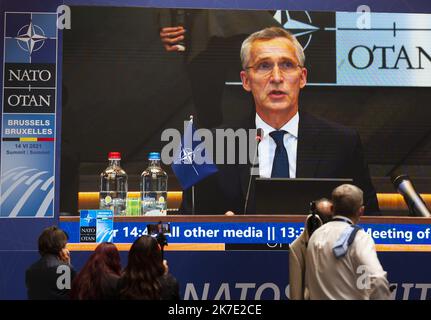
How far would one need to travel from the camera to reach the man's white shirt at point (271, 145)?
6.46 meters

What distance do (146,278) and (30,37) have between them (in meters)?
3.22

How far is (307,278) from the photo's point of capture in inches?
159

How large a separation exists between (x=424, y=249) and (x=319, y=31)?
2.09 m

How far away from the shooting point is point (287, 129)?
6609 millimetres

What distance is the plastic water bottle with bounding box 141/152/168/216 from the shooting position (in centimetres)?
638

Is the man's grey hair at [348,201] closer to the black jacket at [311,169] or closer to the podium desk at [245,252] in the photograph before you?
the podium desk at [245,252]

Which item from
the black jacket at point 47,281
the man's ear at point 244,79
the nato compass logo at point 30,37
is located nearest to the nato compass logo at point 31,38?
the nato compass logo at point 30,37

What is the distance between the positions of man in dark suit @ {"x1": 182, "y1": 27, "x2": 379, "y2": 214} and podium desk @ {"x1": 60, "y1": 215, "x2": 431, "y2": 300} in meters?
0.39

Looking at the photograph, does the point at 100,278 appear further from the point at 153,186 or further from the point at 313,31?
the point at 313,31

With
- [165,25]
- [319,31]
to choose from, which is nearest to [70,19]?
[165,25]

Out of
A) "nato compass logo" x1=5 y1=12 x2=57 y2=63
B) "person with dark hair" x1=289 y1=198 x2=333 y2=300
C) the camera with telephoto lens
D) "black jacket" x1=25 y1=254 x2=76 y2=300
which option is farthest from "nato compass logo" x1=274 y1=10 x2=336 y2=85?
"black jacket" x1=25 y1=254 x2=76 y2=300

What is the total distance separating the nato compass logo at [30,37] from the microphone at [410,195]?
3154 millimetres

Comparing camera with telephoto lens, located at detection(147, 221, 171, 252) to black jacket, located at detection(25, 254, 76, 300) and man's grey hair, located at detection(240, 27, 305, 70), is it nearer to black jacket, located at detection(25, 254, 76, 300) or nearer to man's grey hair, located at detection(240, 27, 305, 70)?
black jacket, located at detection(25, 254, 76, 300)
